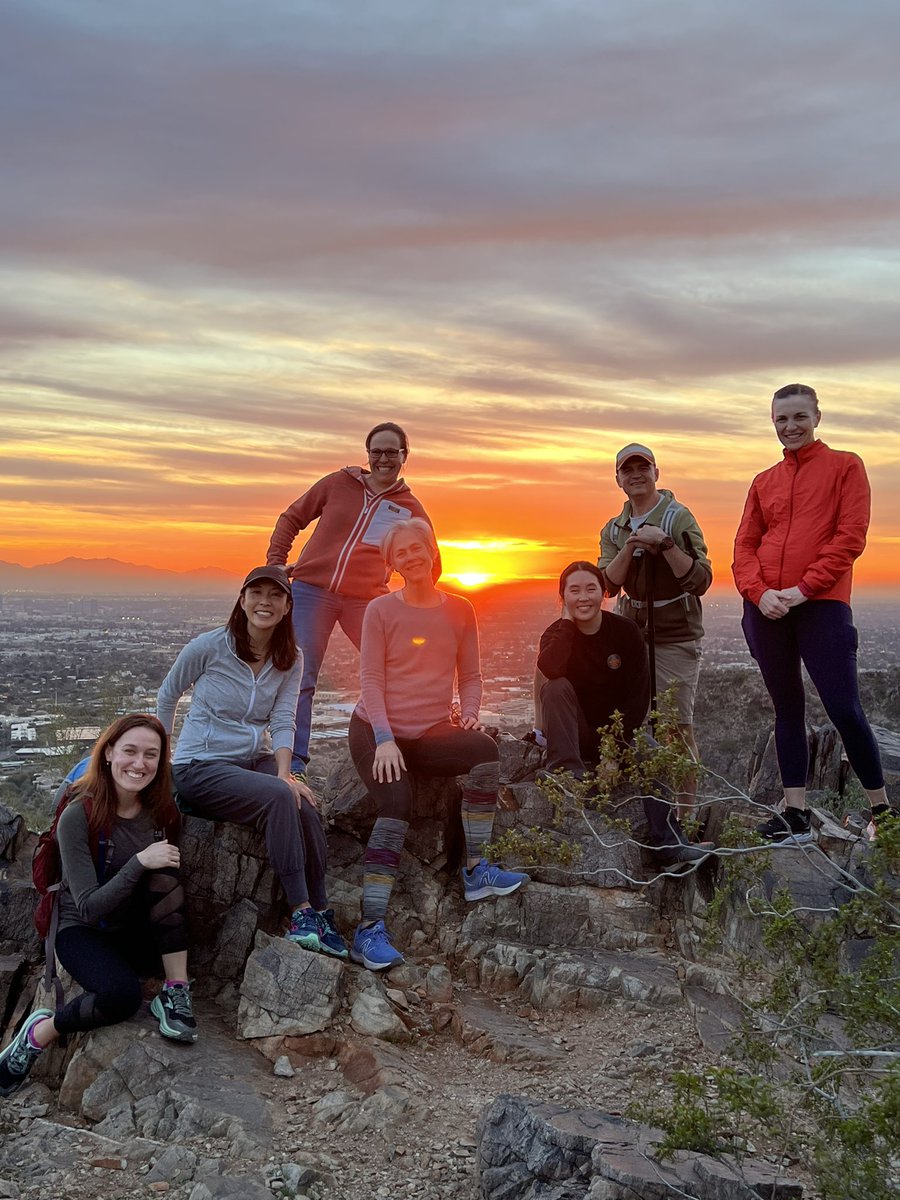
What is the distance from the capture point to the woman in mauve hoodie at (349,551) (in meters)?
9.22

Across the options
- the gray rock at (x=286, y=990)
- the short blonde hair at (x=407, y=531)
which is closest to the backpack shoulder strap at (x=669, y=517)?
the short blonde hair at (x=407, y=531)

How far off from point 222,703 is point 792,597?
14.2ft

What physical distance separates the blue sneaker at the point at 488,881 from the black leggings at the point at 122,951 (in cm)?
236

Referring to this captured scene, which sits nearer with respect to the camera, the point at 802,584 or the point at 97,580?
the point at 802,584

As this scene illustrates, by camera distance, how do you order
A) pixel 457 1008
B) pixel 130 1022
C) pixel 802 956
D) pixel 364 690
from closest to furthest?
pixel 802 956, pixel 130 1022, pixel 457 1008, pixel 364 690

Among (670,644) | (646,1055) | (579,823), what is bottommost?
(646,1055)

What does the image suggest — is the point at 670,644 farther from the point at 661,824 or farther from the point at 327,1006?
the point at 327,1006

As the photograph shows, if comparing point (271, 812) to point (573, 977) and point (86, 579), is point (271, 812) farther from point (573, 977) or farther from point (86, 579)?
point (86, 579)

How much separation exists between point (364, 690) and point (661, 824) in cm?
269

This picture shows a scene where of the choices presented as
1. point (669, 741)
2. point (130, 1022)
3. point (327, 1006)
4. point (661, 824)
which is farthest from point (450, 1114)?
point (661, 824)

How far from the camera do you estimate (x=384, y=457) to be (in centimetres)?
934

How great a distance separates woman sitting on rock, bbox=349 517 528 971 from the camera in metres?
7.89

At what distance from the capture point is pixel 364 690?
25.9 ft

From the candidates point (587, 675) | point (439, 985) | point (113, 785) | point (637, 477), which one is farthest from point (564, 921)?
point (637, 477)
